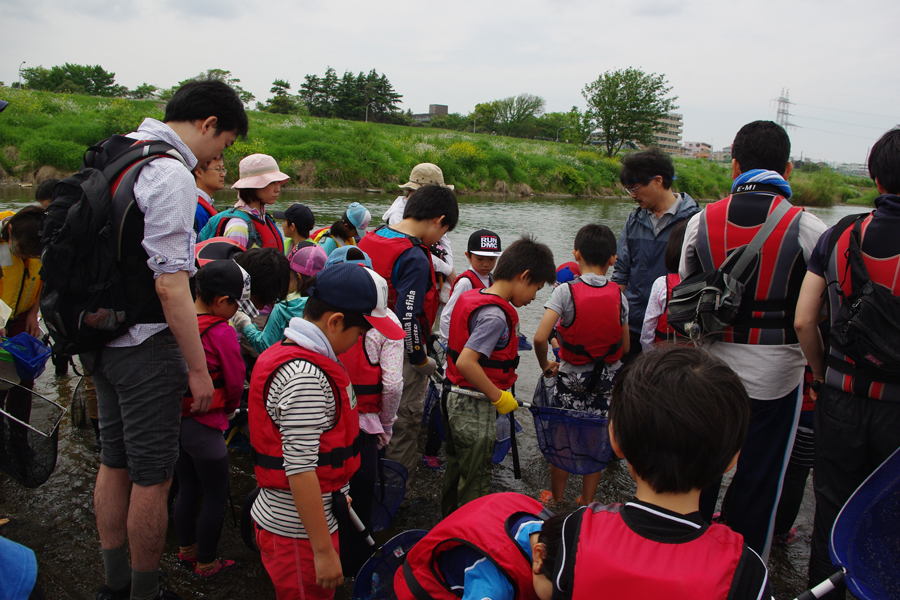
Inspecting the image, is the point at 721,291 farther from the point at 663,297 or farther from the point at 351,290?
the point at 351,290

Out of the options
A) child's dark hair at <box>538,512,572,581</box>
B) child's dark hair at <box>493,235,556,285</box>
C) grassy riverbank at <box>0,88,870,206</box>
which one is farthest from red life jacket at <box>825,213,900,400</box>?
grassy riverbank at <box>0,88,870,206</box>

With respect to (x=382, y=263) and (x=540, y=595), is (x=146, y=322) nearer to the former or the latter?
(x=382, y=263)

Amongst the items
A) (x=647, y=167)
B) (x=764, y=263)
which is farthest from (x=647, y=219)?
(x=764, y=263)

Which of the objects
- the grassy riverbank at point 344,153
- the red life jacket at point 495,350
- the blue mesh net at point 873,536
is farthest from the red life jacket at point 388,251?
the grassy riverbank at point 344,153

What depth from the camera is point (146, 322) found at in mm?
2125

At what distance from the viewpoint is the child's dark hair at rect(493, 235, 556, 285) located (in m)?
2.80

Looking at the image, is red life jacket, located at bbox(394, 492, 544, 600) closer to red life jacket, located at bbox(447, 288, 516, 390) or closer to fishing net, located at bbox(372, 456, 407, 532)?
fishing net, located at bbox(372, 456, 407, 532)

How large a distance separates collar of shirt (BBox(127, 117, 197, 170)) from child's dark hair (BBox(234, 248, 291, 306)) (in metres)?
0.84

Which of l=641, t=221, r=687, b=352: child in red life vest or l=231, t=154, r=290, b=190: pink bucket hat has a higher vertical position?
l=231, t=154, r=290, b=190: pink bucket hat

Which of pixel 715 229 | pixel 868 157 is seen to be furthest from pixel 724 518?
pixel 868 157

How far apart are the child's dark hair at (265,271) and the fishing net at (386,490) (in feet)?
3.92

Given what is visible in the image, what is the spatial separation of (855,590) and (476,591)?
4.18 ft

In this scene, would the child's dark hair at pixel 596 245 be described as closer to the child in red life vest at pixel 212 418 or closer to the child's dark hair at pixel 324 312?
the child's dark hair at pixel 324 312

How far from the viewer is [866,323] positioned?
78.4 inches
